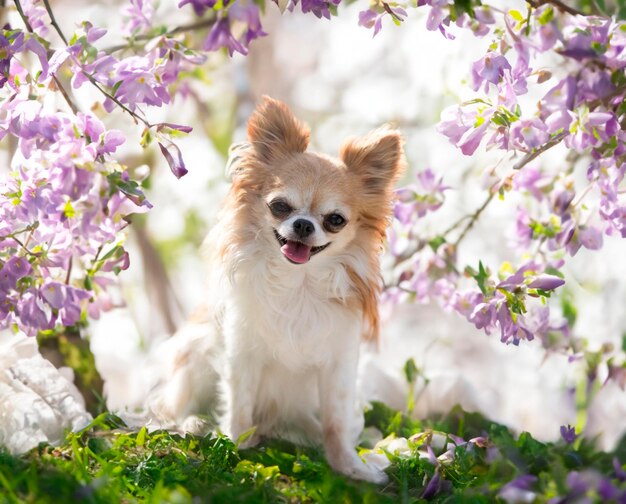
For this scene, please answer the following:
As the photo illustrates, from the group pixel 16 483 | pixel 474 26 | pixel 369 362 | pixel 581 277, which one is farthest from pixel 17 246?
pixel 581 277

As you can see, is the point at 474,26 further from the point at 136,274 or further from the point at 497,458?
the point at 136,274

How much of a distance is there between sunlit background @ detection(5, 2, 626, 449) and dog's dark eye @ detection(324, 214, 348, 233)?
118 centimetres

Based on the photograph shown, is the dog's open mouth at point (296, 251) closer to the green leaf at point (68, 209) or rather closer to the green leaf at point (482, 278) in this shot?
the green leaf at point (482, 278)

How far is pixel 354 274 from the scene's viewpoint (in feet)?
9.60

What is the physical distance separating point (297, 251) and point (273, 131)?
53cm

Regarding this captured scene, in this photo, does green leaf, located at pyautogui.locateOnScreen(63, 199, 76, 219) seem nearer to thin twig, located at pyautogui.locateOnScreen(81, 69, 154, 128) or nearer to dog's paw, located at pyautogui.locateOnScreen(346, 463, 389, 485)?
thin twig, located at pyautogui.locateOnScreen(81, 69, 154, 128)

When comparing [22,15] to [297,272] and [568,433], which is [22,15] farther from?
[568,433]

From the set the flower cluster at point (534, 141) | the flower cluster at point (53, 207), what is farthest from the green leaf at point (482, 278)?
the flower cluster at point (53, 207)

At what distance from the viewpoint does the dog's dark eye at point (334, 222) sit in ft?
9.14

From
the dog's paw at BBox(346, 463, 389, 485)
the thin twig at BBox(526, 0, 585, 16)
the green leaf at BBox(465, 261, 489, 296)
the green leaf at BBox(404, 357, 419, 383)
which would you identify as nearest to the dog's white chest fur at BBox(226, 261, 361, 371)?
the dog's paw at BBox(346, 463, 389, 485)

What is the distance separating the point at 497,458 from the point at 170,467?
0.96m

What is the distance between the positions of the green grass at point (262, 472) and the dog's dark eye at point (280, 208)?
0.78 meters

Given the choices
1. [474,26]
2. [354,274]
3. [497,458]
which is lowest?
[497,458]

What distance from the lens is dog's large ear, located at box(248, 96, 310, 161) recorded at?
9.76 ft
